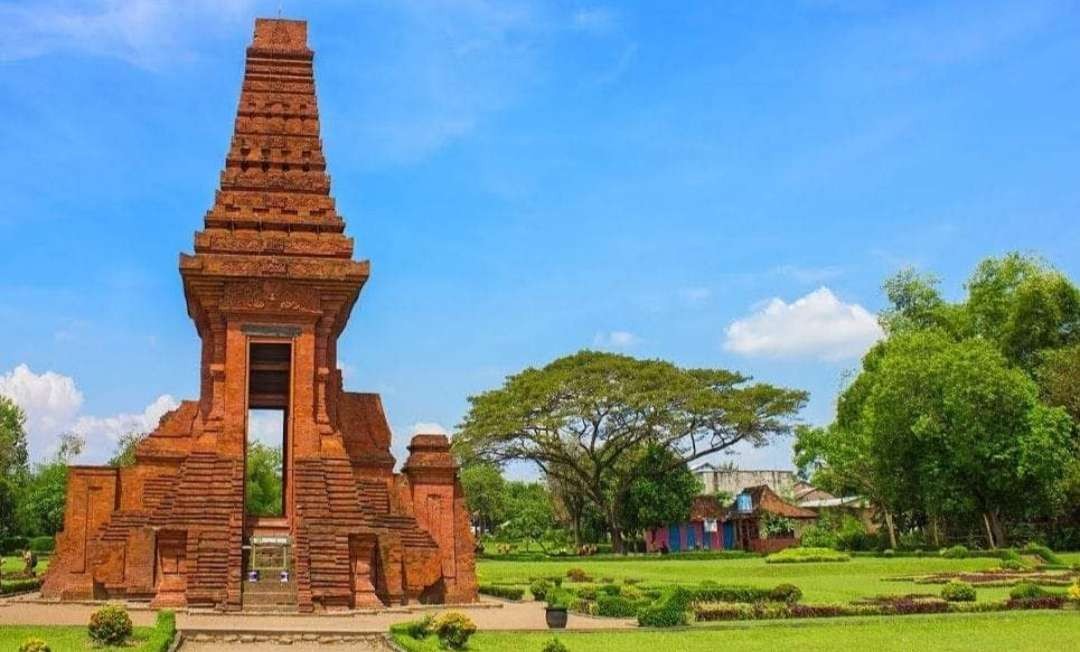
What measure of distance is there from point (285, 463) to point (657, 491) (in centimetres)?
3216

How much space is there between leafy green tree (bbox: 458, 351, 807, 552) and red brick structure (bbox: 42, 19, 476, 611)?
88.7 feet

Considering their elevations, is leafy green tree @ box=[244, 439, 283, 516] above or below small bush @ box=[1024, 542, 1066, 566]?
above

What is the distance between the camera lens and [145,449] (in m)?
24.0

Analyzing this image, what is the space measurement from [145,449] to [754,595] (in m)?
Result: 13.9

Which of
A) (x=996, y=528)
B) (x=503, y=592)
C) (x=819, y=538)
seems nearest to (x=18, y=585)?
(x=503, y=592)

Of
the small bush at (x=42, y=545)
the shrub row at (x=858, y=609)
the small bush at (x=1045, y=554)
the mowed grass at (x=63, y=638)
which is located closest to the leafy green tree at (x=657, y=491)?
the small bush at (x=1045, y=554)

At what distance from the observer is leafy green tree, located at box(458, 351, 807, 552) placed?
52.4 metres

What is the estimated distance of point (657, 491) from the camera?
55719mm

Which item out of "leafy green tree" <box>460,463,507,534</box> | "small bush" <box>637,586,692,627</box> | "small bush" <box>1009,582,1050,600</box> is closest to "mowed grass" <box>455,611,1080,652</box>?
"small bush" <box>637,586,692,627</box>

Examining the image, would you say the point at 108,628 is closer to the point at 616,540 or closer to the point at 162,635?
the point at 162,635

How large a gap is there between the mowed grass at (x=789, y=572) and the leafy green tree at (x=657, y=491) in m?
10.8

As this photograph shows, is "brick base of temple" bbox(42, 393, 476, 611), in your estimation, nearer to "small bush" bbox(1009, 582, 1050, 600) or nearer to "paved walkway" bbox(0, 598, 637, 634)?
"paved walkway" bbox(0, 598, 637, 634)

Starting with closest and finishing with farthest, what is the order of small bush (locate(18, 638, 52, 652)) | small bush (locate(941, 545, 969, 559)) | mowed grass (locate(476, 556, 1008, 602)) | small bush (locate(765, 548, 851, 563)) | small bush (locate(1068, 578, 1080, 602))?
small bush (locate(18, 638, 52, 652))
small bush (locate(1068, 578, 1080, 602))
mowed grass (locate(476, 556, 1008, 602))
small bush (locate(941, 545, 969, 559))
small bush (locate(765, 548, 851, 563))

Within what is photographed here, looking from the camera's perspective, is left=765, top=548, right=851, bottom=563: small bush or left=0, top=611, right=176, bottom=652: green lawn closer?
left=0, top=611, right=176, bottom=652: green lawn
